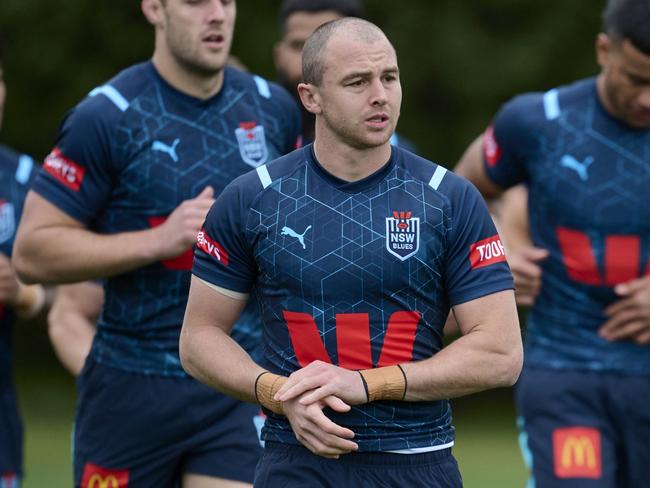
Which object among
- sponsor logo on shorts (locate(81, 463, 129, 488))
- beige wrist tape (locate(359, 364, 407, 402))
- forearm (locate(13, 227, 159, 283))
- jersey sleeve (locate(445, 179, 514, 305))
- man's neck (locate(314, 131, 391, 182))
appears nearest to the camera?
beige wrist tape (locate(359, 364, 407, 402))

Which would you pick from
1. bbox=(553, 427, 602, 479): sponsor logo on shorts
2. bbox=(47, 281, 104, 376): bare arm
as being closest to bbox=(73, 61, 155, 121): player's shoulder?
bbox=(47, 281, 104, 376): bare arm

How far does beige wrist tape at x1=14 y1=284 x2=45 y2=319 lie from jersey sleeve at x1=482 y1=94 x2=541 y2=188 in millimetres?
2281

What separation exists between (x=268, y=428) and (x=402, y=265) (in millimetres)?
710

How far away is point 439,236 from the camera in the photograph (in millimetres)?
4941

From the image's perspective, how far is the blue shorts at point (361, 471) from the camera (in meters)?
4.92

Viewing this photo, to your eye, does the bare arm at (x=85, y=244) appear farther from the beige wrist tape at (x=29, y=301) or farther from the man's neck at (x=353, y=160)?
the beige wrist tape at (x=29, y=301)

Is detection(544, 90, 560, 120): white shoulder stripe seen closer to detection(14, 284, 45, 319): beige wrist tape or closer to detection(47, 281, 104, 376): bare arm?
detection(47, 281, 104, 376): bare arm

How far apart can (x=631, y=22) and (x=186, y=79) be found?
5.99ft

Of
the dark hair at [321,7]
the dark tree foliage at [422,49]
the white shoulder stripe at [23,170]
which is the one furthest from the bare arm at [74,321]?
the dark tree foliage at [422,49]

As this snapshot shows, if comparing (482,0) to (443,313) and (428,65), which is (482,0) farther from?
(443,313)

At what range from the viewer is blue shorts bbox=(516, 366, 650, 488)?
6410 millimetres

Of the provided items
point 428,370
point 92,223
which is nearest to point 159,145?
point 92,223

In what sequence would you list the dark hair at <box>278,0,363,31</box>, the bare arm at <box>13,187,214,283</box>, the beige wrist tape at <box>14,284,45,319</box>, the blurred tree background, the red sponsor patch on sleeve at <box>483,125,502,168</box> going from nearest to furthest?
the bare arm at <box>13,187,214,283</box> < the red sponsor patch on sleeve at <box>483,125,502,168</box> < the beige wrist tape at <box>14,284,45,319</box> < the dark hair at <box>278,0,363,31</box> < the blurred tree background

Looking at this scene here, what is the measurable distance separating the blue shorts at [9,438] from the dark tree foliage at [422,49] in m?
7.76
